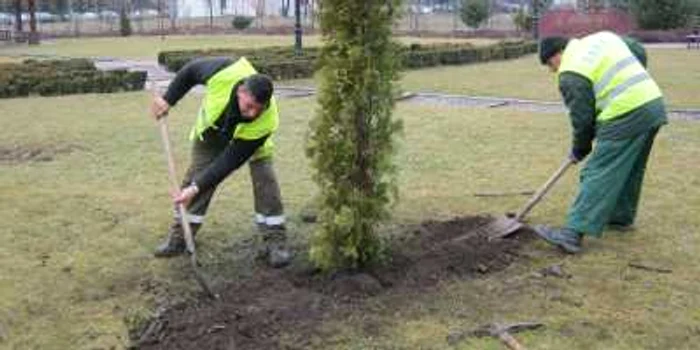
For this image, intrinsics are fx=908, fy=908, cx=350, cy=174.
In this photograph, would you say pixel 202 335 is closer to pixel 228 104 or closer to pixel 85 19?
pixel 228 104

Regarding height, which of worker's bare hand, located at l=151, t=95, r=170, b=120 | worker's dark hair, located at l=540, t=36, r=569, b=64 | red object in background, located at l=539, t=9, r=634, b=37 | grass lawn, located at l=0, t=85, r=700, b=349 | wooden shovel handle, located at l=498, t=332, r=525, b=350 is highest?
red object in background, located at l=539, t=9, r=634, b=37

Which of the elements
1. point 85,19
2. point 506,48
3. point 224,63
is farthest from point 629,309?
point 85,19

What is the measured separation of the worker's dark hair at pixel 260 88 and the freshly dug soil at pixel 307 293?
4.22 ft

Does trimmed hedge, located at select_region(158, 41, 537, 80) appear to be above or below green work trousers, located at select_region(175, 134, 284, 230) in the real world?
above

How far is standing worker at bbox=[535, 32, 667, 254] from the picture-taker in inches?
259

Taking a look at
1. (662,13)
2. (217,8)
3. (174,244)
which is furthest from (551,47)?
(217,8)

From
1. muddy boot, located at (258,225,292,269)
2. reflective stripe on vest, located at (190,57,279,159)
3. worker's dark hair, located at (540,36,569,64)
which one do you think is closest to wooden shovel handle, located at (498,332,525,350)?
muddy boot, located at (258,225,292,269)

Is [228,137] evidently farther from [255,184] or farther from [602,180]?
[602,180]

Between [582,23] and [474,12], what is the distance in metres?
12.2

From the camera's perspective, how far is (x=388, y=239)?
23.6 feet

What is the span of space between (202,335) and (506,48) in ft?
90.8

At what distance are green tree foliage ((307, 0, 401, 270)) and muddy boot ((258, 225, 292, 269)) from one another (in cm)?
58

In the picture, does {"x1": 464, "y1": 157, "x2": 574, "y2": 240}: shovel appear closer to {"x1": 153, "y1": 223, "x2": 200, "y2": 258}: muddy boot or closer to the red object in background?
{"x1": 153, "y1": 223, "x2": 200, "y2": 258}: muddy boot

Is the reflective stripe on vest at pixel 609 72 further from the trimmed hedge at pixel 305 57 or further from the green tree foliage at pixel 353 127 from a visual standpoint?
the trimmed hedge at pixel 305 57
